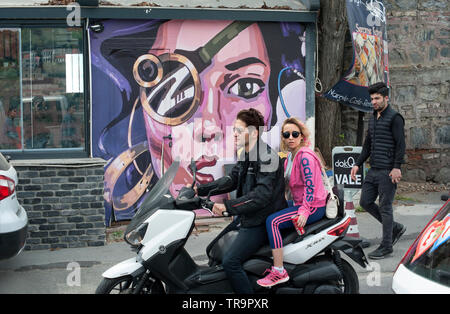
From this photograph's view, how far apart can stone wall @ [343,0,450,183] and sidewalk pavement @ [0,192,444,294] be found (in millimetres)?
2632

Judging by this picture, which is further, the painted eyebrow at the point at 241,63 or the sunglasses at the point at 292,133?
the painted eyebrow at the point at 241,63

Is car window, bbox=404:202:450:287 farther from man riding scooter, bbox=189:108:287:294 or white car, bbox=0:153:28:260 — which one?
white car, bbox=0:153:28:260

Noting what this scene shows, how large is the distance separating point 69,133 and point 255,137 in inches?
185

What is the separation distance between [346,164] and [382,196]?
977mm

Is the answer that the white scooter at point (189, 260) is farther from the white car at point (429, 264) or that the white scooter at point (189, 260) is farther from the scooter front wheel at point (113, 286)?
the white car at point (429, 264)

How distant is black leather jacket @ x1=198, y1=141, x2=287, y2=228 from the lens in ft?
16.6

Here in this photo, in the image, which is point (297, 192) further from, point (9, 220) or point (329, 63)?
point (329, 63)

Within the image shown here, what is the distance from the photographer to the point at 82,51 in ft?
30.1

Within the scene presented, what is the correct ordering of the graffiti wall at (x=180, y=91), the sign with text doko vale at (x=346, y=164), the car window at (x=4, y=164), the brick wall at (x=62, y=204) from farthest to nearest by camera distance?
the graffiti wall at (x=180, y=91)
the sign with text doko vale at (x=346, y=164)
the brick wall at (x=62, y=204)
the car window at (x=4, y=164)

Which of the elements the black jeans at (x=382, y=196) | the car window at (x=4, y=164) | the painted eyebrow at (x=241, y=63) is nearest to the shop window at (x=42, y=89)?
the painted eyebrow at (x=241, y=63)

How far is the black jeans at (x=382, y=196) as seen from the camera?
731 cm

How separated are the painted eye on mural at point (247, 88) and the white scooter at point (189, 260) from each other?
4.53 metres

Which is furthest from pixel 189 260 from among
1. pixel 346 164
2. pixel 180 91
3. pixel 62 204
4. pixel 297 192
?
pixel 180 91

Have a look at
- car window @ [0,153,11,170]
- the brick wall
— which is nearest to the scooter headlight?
car window @ [0,153,11,170]
